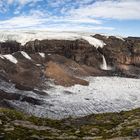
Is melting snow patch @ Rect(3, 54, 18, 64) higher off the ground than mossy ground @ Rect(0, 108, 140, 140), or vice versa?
melting snow patch @ Rect(3, 54, 18, 64)

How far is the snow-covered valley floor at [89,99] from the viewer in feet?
394

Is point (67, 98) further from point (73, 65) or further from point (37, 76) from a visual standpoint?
point (73, 65)

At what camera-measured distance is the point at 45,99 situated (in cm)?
13312

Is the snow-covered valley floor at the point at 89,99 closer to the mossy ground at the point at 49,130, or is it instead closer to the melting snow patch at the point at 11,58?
the melting snow patch at the point at 11,58

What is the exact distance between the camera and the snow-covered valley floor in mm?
120175

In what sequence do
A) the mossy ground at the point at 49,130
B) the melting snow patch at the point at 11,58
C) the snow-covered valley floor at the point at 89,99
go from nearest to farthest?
the mossy ground at the point at 49,130 < the snow-covered valley floor at the point at 89,99 < the melting snow patch at the point at 11,58

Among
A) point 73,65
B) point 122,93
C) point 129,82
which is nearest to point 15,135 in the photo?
point 122,93

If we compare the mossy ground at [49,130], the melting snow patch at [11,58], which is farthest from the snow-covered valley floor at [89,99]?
the mossy ground at [49,130]

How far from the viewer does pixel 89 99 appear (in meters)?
137

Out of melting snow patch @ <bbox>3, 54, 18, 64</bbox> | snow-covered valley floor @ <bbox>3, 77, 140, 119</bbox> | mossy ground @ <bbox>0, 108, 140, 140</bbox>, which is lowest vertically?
snow-covered valley floor @ <bbox>3, 77, 140, 119</bbox>

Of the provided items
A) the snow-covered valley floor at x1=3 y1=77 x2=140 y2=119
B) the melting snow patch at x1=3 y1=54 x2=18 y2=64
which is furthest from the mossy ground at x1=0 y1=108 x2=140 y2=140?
the melting snow patch at x1=3 y1=54 x2=18 y2=64

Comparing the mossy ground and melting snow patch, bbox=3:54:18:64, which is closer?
the mossy ground

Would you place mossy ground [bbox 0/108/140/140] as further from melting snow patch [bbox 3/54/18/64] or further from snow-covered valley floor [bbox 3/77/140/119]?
melting snow patch [bbox 3/54/18/64]

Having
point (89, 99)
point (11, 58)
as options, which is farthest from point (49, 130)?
point (11, 58)
